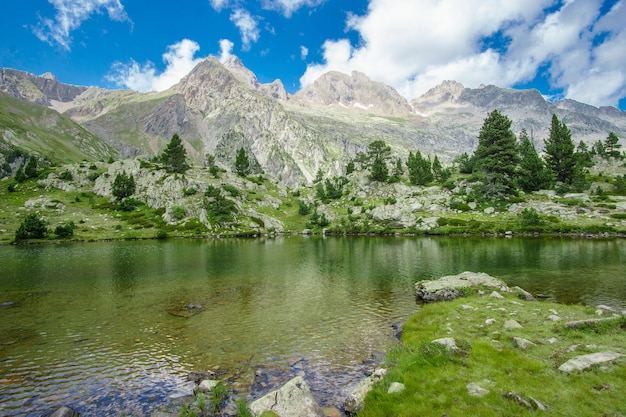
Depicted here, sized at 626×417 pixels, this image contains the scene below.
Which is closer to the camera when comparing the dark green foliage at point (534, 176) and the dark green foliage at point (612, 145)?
the dark green foliage at point (534, 176)

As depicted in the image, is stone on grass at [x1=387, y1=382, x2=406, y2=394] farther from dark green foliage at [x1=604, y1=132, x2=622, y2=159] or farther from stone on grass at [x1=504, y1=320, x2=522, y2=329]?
dark green foliage at [x1=604, y1=132, x2=622, y2=159]

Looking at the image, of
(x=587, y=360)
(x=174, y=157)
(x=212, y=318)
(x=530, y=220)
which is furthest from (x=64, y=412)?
(x=174, y=157)

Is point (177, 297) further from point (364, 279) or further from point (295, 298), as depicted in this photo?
point (364, 279)

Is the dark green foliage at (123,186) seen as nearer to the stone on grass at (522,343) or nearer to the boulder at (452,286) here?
the boulder at (452,286)

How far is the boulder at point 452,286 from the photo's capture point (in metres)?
28.6

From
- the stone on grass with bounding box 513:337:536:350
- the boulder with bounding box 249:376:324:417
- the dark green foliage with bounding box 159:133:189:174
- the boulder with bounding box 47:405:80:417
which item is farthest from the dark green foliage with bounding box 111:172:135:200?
the stone on grass with bounding box 513:337:536:350

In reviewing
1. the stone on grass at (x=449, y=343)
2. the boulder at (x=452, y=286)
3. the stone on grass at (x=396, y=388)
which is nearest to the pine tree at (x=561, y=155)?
the boulder at (x=452, y=286)

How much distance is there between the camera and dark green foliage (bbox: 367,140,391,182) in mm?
152250

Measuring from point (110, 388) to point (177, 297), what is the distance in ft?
58.6

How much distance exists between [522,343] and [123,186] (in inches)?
6205

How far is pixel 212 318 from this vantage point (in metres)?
26.0

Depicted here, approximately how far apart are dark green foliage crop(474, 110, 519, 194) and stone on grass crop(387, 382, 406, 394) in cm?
11691

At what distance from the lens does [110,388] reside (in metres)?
15.6

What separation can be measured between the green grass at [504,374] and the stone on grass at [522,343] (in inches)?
9.2
